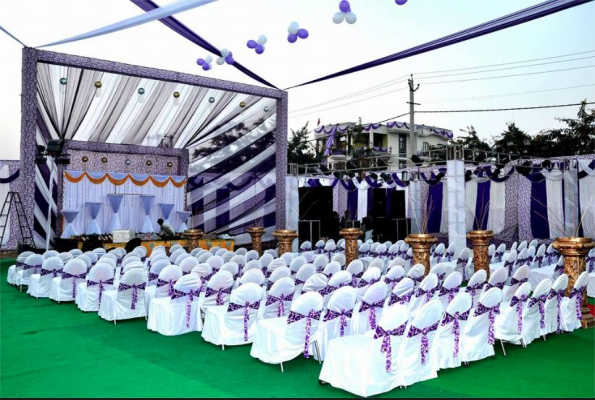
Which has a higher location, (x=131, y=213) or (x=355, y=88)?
(x=355, y=88)

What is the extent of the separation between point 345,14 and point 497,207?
11.2 meters

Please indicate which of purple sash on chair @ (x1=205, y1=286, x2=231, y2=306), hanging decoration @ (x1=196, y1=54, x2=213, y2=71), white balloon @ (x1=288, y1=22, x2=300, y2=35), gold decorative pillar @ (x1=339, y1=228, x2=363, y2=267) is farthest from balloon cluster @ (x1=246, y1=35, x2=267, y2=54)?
purple sash on chair @ (x1=205, y1=286, x2=231, y2=306)

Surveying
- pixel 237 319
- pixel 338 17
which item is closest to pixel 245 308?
pixel 237 319

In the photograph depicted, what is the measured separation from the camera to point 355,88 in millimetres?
27406

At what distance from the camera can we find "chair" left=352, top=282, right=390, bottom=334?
4.83 meters

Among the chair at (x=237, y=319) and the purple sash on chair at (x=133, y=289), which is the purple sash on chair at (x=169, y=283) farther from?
the chair at (x=237, y=319)

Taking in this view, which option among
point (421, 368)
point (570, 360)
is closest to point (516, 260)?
point (570, 360)

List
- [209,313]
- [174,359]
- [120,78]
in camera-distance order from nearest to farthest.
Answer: [174,359] < [209,313] < [120,78]

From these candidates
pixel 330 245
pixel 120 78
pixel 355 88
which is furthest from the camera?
pixel 355 88

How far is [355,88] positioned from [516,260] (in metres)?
19.9

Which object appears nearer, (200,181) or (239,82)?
(239,82)

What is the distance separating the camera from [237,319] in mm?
5141

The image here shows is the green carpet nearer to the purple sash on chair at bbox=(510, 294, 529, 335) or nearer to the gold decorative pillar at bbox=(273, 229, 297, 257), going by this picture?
the purple sash on chair at bbox=(510, 294, 529, 335)

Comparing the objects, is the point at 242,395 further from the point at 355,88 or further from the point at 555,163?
the point at 355,88
